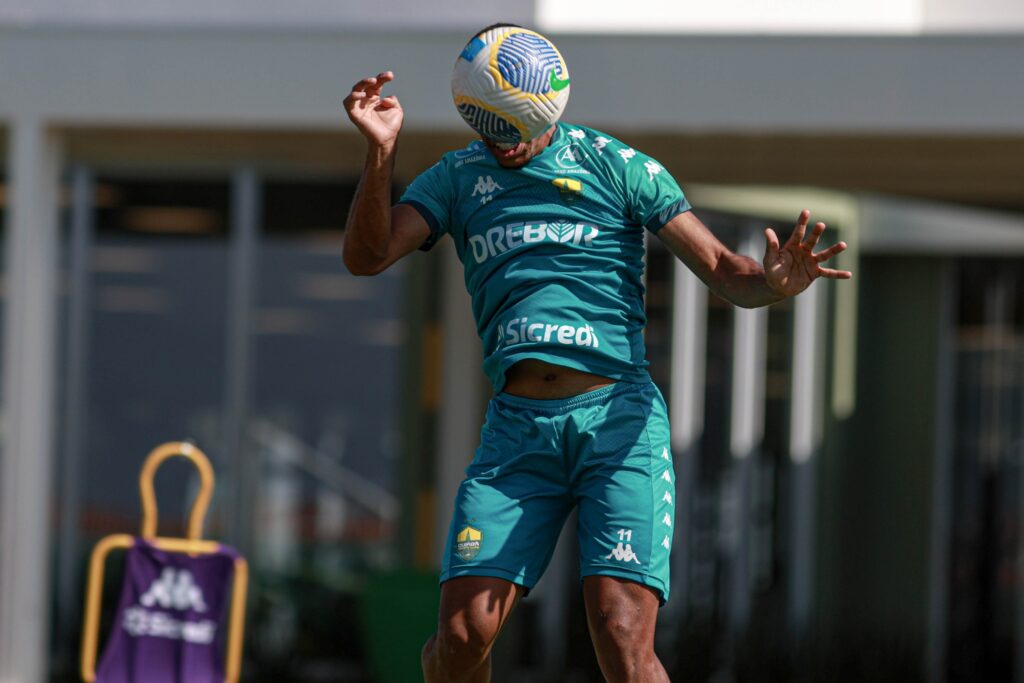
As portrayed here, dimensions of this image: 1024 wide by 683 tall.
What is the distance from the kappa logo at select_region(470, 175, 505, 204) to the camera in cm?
372

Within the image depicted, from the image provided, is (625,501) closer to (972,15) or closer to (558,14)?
(558,14)

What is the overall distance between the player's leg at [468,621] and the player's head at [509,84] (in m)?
1.00

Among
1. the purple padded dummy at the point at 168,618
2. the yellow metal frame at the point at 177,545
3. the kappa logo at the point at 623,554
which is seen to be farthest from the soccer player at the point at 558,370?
the purple padded dummy at the point at 168,618

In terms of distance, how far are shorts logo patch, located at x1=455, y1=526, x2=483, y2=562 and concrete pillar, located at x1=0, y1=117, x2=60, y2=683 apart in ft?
14.4

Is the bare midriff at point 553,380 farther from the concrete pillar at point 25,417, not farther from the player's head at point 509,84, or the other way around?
the concrete pillar at point 25,417

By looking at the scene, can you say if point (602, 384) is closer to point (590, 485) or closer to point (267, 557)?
point (590, 485)

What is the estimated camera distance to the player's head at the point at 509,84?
3447mm

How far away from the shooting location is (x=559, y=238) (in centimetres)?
369

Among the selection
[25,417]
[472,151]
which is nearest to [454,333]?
[25,417]

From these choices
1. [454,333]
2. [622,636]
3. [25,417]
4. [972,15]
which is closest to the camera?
[622,636]

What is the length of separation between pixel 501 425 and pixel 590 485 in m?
0.25

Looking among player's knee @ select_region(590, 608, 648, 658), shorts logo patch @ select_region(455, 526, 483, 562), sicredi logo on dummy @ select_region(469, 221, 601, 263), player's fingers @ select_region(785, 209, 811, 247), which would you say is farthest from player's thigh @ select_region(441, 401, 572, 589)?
player's fingers @ select_region(785, 209, 811, 247)

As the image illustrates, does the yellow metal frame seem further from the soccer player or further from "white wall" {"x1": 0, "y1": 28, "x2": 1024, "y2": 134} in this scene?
"white wall" {"x1": 0, "y1": 28, "x2": 1024, "y2": 134}

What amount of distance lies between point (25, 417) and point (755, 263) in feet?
16.0
